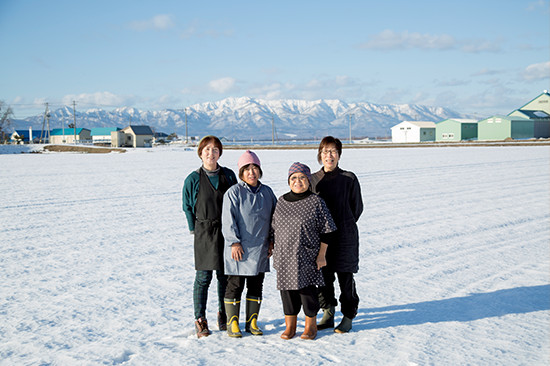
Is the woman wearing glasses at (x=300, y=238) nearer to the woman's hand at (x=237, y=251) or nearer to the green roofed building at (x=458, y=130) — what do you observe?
the woman's hand at (x=237, y=251)

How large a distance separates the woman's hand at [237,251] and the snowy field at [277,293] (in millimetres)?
720

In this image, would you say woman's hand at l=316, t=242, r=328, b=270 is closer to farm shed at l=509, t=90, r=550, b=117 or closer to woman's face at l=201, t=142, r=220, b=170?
woman's face at l=201, t=142, r=220, b=170

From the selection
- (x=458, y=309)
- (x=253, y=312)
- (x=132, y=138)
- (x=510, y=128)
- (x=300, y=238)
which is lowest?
(x=458, y=309)

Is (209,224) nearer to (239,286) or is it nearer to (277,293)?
(239,286)

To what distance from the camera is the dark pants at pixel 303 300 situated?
4.00m

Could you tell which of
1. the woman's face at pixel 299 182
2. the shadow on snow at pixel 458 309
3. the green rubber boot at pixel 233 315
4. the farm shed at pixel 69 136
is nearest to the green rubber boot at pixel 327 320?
the shadow on snow at pixel 458 309

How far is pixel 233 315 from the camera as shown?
4.11 m

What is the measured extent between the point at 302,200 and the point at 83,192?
40.3ft

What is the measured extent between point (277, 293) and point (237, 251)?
1.67 m

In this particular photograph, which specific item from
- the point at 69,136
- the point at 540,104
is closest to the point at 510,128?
the point at 540,104

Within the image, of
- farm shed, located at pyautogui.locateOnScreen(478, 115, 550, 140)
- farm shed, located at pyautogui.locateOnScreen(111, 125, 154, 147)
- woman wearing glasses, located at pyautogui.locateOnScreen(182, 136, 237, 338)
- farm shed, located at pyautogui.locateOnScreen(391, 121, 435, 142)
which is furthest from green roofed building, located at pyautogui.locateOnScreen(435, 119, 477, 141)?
woman wearing glasses, located at pyautogui.locateOnScreen(182, 136, 237, 338)

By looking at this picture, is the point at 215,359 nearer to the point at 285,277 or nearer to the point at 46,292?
the point at 285,277

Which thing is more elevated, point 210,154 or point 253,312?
point 210,154

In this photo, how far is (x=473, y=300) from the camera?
5020 millimetres
